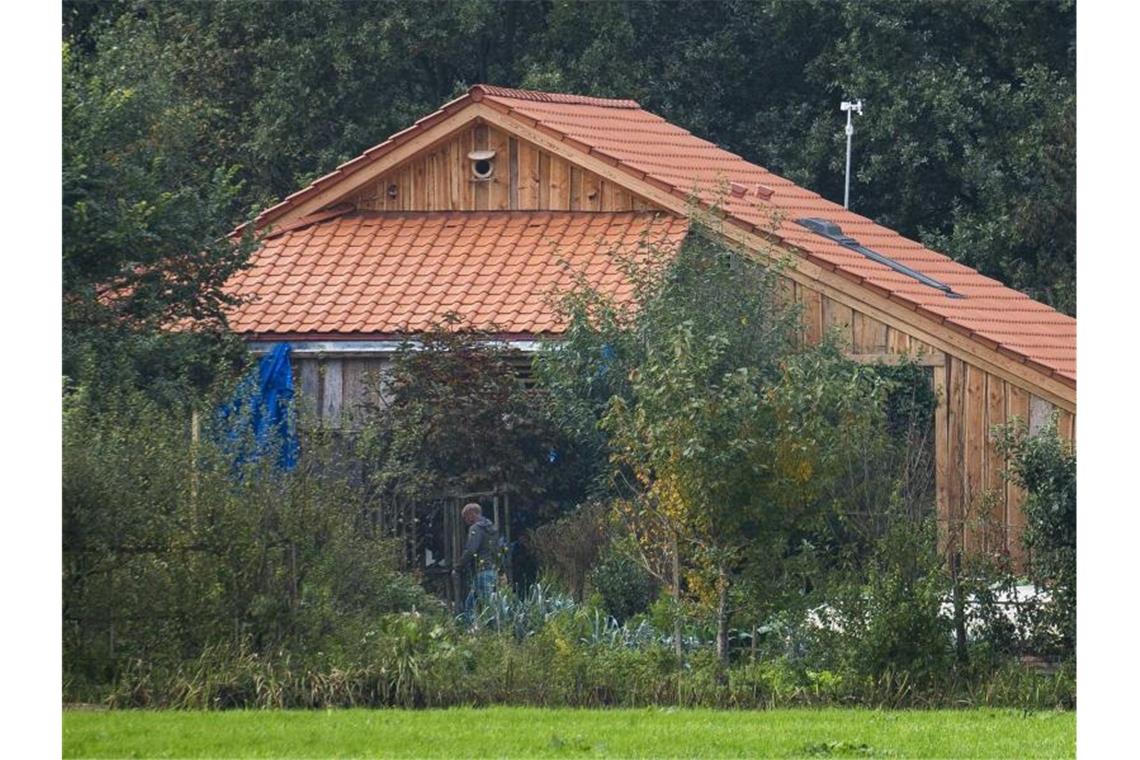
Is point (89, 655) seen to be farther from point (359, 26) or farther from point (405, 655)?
point (359, 26)

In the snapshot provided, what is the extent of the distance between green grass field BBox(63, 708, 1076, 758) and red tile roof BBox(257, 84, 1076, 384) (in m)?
8.46

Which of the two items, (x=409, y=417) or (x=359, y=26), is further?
(x=359, y=26)

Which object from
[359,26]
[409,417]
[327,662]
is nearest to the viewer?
[327,662]

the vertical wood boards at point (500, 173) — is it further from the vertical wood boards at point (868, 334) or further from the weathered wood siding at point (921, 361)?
the vertical wood boards at point (868, 334)

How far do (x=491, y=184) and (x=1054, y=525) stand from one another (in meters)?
11.4

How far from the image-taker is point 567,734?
11258 millimetres

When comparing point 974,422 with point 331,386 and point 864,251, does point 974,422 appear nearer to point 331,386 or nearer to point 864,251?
point 864,251

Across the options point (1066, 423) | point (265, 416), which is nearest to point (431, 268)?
point (265, 416)

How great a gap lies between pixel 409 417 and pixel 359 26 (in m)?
16.2

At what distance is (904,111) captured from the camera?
33.7m

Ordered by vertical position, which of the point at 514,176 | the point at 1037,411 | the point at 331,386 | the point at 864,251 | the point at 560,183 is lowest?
the point at 1037,411

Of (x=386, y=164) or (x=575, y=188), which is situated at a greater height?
(x=386, y=164)
